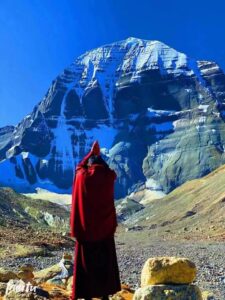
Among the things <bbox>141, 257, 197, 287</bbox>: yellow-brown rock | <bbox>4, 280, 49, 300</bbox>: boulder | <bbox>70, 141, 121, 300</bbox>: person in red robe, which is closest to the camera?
<bbox>70, 141, 121, 300</bbox>: person in red robe

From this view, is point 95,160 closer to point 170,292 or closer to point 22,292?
point 170,292

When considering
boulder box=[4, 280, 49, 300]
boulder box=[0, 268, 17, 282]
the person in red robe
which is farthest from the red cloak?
boulder box=[0, 268, 17, 282]

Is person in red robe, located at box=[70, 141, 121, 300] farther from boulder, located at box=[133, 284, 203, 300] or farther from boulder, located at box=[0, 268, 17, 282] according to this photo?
boulder, located at box=[0, 268, 17, 282]

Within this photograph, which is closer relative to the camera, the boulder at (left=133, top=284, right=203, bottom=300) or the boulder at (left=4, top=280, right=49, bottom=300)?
the boulder at (left=133, top=284, right=203, bottom=300)

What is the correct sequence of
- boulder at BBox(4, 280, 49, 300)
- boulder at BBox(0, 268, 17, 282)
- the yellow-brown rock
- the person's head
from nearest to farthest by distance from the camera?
the person's head → the yellow-brown rock → boulder at BBox(4, 280, 49, 300) → boulder at BBox(0, 268, 17, 282)

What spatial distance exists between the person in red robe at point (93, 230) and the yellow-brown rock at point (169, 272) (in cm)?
120

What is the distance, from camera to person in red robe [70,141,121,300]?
29.8 feet

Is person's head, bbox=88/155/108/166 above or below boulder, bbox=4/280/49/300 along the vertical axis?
above

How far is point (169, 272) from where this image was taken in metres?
10.1

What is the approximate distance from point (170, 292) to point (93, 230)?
179 cm

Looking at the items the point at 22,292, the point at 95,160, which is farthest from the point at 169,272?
the point at 22,292

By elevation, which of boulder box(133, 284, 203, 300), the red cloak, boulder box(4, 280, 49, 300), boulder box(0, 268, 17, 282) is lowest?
boulder box(133, 284, 203, 300)

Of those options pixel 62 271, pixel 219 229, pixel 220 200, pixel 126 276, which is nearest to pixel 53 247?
pixel 126 276

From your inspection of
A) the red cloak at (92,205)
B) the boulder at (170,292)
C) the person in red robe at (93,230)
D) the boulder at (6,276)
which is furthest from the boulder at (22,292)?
the boulder at (6,276)
